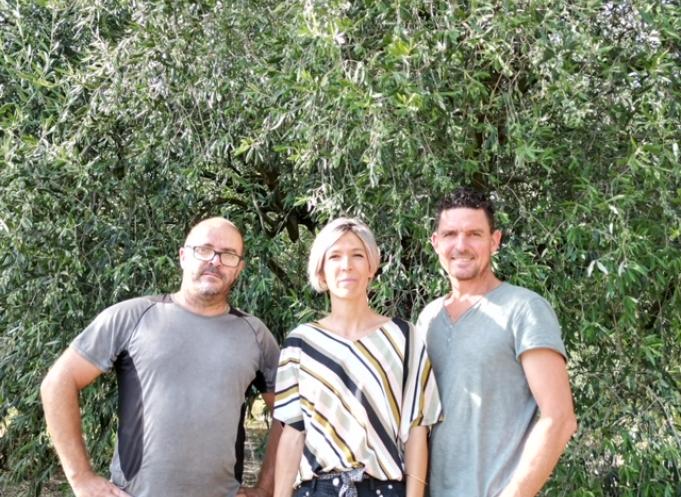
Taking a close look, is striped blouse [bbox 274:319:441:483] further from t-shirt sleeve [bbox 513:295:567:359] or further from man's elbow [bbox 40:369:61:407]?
man's elbow [bbox 40:369:61:407]

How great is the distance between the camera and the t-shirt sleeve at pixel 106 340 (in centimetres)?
338

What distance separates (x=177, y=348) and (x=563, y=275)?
78.2 inches

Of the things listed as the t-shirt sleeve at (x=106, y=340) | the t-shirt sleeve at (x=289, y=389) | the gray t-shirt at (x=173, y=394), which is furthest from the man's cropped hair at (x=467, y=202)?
the t-shirt sleeve at (x=106, y=340)

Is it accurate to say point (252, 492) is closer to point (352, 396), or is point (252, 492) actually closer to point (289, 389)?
point (289, 389)

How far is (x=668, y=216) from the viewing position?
4.09m

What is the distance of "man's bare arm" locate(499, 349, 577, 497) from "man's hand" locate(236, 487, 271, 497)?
1108 mm

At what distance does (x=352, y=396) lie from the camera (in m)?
2.94

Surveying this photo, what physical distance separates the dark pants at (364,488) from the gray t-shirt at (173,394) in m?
0.57

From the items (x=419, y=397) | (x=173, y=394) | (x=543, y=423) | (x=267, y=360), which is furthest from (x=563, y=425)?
(x=173, y=394)

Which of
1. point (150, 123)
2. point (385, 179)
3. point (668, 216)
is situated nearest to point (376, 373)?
point (385, 179)

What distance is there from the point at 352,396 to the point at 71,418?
1.17 meters

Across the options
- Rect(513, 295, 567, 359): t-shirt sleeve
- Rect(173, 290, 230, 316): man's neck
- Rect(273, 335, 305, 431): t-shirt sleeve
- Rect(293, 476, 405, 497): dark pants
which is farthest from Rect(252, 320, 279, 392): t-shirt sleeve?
Rect(513, 295, 567, 359): t-shirt sleeve

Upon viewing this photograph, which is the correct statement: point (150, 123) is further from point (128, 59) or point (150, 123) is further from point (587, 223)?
point (587, 223)

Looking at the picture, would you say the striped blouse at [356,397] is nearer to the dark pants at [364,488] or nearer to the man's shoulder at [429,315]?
the dark pants at [364,488]
